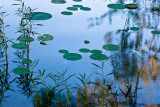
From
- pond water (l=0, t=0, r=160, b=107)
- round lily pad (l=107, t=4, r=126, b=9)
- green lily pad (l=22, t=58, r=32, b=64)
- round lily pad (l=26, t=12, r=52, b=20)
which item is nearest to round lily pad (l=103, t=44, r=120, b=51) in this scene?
pond water (l=0, t=0, r=160, b=107)

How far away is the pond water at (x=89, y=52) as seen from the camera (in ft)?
6.36

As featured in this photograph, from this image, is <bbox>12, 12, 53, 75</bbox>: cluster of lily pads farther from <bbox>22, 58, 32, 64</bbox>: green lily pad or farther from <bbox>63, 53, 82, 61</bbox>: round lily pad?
<bbox>63, 53, 82, 61</bbox>: round lily pad

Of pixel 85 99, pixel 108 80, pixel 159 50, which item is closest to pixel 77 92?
pixel 85 99

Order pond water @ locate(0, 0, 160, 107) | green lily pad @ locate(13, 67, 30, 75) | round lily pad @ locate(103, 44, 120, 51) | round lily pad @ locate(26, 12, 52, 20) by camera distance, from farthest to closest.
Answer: round lily pad @ locate(26, 12, 52, 20) < round lily pad @ locate(103, 44, 120, 51) < green lily pad @ locate(13, 67, 30, 75) < pond water @ locate(0, 0, 160, 107)

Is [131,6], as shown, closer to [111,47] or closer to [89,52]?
[111,47]

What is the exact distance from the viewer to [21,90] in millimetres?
1943

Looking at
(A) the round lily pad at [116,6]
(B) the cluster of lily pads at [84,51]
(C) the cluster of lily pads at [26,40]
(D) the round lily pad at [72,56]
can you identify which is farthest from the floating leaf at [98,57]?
(A) the round lily pad at [116,6]

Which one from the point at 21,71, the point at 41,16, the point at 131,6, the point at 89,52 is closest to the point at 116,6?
the point at 131,6

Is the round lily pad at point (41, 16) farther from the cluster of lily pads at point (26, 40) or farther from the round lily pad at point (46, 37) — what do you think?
the round lily pad at point (46, 37)

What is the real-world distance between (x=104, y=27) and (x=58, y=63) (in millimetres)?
1119

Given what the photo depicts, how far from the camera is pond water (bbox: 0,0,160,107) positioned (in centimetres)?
194

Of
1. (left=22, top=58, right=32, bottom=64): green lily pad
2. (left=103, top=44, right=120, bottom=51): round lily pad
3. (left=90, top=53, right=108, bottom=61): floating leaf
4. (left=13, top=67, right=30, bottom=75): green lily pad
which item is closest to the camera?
(left=13, top=67, right=30, bottom=75): green lily pad

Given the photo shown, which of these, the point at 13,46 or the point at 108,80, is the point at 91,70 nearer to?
the point at 108,80

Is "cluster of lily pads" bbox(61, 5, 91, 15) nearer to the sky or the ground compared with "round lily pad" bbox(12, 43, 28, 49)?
nearer to the sky
